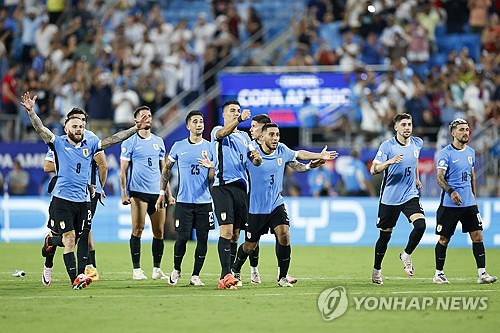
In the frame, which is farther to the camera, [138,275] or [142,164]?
[142,164]

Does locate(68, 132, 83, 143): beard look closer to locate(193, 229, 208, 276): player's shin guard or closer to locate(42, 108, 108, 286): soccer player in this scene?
locate(42, 108, 108, 286): soccer player

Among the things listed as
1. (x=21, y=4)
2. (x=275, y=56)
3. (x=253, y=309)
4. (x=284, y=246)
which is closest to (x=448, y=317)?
(x=253, y=309)

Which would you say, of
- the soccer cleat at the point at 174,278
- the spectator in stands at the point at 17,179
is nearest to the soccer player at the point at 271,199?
the soccer cleat at the point at 174,278

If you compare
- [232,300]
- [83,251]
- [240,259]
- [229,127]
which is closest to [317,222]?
[240,259]

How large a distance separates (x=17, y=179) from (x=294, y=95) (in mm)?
7952

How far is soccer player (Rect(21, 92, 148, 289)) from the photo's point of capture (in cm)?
1419

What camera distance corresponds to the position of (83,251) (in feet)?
49.3

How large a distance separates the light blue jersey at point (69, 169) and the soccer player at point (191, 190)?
62.2 inches

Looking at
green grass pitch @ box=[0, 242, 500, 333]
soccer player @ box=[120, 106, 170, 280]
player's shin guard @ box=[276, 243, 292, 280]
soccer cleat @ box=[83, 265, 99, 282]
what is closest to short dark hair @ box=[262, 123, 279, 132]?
player's shin guard @ box=[276, 243, 292, 280]

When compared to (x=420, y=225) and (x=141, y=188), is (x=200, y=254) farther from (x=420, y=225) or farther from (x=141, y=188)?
(x=420, y=225)

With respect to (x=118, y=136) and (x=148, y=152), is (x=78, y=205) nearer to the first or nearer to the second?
(x=118, y=136)

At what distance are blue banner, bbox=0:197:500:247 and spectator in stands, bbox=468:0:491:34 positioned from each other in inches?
279

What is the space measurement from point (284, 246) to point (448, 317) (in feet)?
12.6

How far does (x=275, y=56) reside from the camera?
29875mm
